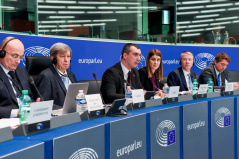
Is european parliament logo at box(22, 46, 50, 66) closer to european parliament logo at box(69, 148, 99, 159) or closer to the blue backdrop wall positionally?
the blue backdrop wall

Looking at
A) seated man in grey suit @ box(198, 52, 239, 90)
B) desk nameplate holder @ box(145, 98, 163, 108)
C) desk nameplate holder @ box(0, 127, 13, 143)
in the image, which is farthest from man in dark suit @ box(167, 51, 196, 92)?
desk nameplate holder @ box(0, 127, 13, 143)

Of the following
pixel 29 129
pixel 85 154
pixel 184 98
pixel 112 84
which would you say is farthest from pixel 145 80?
pixel 29 129

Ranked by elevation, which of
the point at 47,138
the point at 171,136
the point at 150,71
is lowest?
the point at 171,136

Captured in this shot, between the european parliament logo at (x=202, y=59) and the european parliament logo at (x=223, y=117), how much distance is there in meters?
3.28

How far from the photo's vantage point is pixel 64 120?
140cm

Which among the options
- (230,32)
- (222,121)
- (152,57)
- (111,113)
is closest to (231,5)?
(230,32)

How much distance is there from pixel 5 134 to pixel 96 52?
324cm

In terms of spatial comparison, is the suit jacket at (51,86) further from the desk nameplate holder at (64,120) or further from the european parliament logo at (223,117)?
the european parliament logo at (223,117)

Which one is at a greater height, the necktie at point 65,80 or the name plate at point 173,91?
the necktie at point 65,80

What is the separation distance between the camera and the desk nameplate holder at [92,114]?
156 centimetres

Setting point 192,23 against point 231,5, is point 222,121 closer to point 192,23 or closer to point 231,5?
point 192,23

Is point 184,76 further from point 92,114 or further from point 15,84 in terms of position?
point 92,114

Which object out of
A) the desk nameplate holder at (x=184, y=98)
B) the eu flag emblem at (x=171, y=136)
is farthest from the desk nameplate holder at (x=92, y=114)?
the desk nameplate holder at (x=184, y=98)

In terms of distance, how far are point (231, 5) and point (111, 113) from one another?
678 cm
